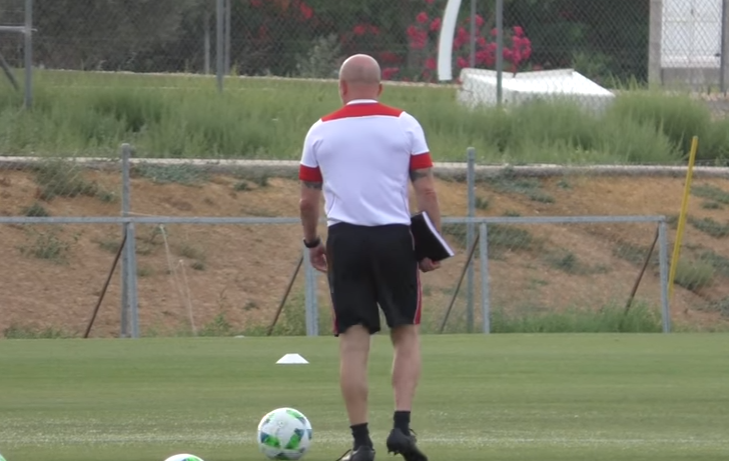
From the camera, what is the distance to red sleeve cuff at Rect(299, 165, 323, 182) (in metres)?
7.59

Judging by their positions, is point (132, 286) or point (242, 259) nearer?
point (132, 286)

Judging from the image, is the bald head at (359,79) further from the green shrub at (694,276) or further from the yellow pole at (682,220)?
the green shrub at (694,276)

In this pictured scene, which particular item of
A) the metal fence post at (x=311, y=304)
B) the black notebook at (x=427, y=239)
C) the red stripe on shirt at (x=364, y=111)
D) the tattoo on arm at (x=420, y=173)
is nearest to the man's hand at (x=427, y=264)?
the black notebook at (x=427, y=239)

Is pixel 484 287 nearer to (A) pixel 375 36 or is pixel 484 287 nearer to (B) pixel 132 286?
(B) pixel 132 286

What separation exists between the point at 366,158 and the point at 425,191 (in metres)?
0.37

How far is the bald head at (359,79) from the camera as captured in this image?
750cm

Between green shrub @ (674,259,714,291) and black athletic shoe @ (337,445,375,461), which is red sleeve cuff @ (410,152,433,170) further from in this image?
green shrub @ (674,259,714,291)

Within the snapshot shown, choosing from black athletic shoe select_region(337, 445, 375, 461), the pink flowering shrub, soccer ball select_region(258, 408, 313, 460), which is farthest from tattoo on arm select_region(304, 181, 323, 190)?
the pink flowering shrub

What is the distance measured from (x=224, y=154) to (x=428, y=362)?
10.4 meters

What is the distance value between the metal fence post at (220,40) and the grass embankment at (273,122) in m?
0.44

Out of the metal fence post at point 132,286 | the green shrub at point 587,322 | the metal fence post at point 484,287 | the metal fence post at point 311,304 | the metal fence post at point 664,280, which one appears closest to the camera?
the metal fence post at point 132,286

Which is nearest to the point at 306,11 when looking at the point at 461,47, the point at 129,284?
the point at 461,47

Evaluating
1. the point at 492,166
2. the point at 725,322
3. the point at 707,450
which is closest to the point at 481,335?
the point at 725,322

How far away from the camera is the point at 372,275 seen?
7.48 m
